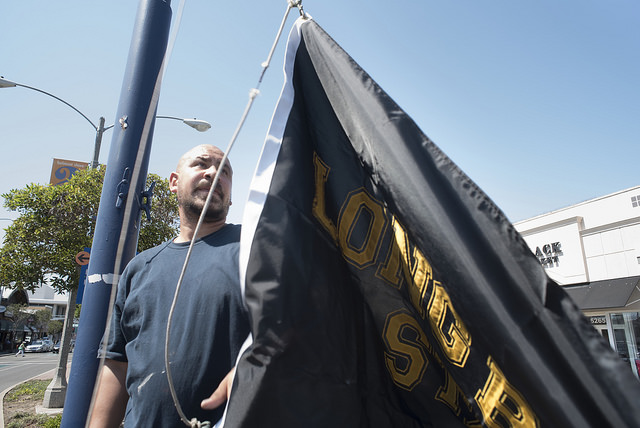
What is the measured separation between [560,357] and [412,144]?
0.71 metres

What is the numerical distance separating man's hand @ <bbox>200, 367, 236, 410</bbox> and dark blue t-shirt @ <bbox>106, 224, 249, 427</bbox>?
0.07m

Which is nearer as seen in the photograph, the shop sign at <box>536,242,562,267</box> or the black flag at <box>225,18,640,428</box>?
the black flag at <box>225,18,640,428</box>

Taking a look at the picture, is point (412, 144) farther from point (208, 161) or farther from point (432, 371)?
point (208, 161)

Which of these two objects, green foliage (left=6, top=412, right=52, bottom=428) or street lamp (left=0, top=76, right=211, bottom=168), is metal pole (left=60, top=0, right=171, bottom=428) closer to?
street lamp (left=0, top=76, right=211, bottom=168)

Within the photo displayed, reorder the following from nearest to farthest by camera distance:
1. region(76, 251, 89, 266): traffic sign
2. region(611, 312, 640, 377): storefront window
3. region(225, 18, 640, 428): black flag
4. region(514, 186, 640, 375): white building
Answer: region(225, 18, 640, 428): black flag < region(76, 251, 89, 266): traffic sign < region(611, 312, 640, 377): storefront window < region(514, 186, 640, 375): white building

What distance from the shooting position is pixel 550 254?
19.8 metres

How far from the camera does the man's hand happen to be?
1.40 metres

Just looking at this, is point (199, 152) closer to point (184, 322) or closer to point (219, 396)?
point (184, 322)

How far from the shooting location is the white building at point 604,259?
53.5ft

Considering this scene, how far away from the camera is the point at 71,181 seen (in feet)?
32.1

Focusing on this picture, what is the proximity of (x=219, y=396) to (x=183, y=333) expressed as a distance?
0.30m

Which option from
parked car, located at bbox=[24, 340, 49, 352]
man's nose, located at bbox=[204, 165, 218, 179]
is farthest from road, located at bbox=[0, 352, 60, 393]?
parked car, located at bbox=[24, 340, 49, 352]

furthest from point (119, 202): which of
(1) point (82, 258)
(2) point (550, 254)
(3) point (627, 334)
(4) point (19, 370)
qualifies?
(4) point (19, 370)

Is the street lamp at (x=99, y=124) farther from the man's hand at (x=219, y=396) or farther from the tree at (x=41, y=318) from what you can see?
the tree at (x=41, y=318)
